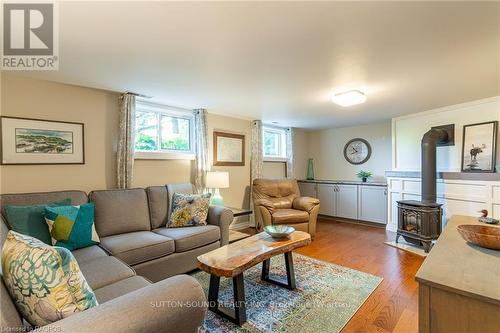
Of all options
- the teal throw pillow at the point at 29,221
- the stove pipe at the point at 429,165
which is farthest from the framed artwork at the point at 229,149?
the stove pipe at the point at 429,165

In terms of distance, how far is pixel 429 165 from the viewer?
352 cm

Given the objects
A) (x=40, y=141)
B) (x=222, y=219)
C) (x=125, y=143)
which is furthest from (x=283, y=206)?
(x=40, y=141)

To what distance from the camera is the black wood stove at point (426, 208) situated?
3.27 metres

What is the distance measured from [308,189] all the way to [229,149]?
2.45 meters

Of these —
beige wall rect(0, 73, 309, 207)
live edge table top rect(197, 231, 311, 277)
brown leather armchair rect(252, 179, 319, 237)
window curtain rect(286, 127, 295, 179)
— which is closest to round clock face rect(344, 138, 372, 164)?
window curtain rect(286, 127, 295, 179)

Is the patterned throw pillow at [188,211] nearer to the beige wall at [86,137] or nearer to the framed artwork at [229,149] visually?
the beige wall at [86,137]

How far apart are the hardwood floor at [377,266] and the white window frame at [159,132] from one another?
2274 mm

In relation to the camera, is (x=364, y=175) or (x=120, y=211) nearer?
(x=120, y=211)

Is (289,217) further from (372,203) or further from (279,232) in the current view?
(372,203)

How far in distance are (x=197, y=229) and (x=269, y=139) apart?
332 centimetres

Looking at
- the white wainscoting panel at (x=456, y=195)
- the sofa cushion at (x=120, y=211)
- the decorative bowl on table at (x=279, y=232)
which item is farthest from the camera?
the white wainscoting panel at (x=456, y=195)

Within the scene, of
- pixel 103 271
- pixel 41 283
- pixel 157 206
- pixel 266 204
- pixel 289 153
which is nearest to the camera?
pixel 41 283

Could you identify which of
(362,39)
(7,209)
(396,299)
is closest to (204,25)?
(362,39)

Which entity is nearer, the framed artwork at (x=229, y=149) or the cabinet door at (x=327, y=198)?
the framed artwork at (x=229, y=149)
